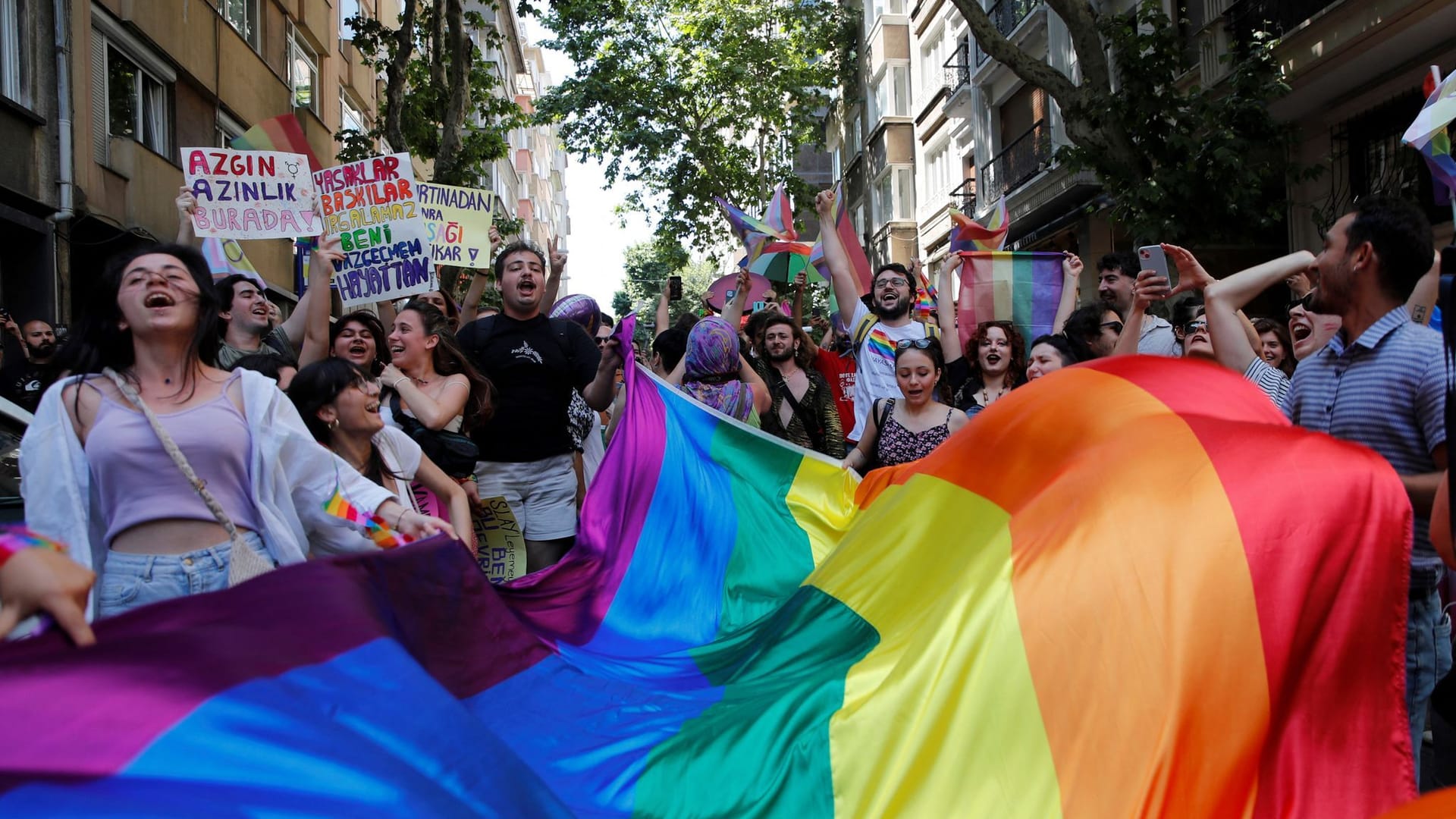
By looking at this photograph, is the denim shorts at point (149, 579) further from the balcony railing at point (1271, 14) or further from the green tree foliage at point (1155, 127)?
the balcony railing at point (1271, 14)

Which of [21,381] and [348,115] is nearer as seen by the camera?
[21,381]

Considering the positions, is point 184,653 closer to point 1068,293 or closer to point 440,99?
point 1068,293

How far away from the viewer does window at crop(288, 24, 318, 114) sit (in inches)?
879

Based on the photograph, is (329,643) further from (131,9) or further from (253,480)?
(131,9)

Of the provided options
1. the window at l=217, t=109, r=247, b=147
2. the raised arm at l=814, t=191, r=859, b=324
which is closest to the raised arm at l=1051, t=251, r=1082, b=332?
the raised arm at l=814, t=191, r=859, b=324

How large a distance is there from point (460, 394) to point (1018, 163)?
2181 centimetres

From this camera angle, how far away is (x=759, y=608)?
5.52 meters

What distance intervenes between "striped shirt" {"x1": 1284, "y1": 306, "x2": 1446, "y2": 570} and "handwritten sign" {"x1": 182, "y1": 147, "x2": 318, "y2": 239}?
639 centimetres

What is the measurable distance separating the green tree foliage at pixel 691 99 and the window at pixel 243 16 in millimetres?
8024

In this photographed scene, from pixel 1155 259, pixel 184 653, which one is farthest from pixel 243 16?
pixel 184 653

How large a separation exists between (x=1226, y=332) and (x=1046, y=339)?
7.50 feet

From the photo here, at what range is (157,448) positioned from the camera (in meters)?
3.14

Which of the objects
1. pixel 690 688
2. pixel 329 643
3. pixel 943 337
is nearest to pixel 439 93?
pixel 943 337

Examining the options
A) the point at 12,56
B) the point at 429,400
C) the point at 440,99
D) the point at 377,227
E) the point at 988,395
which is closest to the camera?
the point at 429,400
